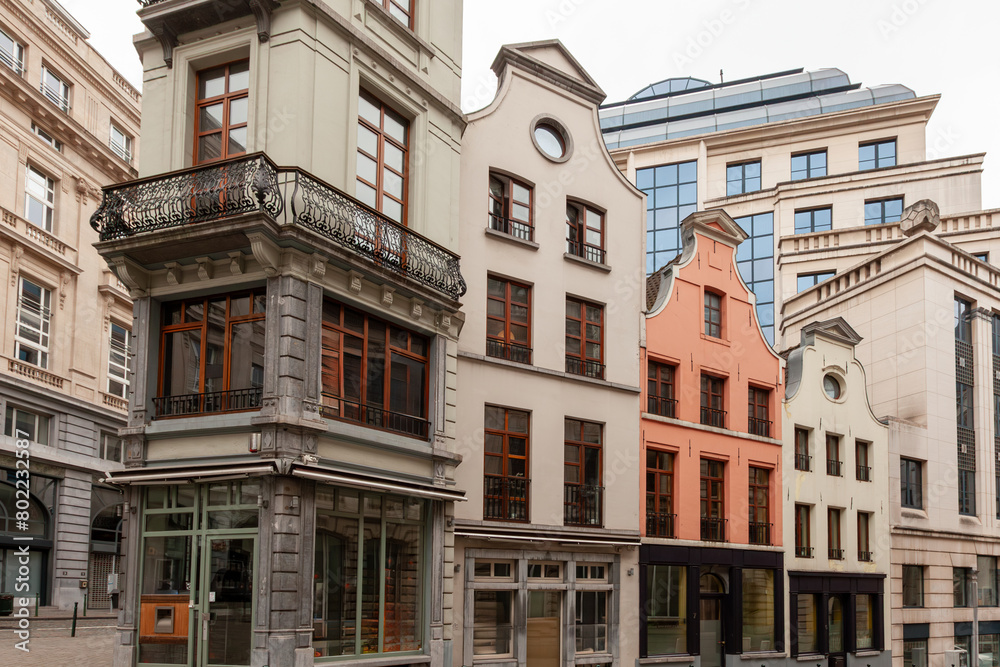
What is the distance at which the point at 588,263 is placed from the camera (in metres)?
25.3

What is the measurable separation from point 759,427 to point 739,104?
117ft

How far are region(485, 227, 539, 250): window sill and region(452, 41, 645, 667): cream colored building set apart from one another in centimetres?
4

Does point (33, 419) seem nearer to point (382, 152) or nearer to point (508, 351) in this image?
point (508, 351)

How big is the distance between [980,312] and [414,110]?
27324mm

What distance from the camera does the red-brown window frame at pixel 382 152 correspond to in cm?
1936

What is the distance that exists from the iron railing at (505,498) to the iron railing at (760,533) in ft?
28.2

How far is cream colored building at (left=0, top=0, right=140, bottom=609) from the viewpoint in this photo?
34.8m

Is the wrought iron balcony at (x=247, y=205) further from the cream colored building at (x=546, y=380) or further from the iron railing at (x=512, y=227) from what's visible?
the iron railing at (x=512, y=227)

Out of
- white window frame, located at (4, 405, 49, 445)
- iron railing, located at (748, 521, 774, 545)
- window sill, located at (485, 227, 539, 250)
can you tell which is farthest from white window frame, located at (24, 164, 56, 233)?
iron railing, located at (748, 521, 774, 545)

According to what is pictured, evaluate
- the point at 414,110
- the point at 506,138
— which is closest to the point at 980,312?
the point at 506,138

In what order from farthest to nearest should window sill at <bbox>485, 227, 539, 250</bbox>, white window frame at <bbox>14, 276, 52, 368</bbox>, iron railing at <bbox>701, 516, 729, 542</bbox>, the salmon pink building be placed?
white window frame at <bbox>14, 276, 52, 368</bbox> → iron railing at <bbox>701, 516, 729, 542</bbox> → the salmon pink building → window sill at <bbox>485, 227, 539, 250</bbox>

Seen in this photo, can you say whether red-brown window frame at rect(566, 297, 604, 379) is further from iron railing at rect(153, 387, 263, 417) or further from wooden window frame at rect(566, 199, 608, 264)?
iron railing at rect(153, 387, 263, 417)

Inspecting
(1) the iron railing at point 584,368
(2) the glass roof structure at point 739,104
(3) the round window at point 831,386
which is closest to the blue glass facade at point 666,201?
(2) the glass roof structure at point 739,104

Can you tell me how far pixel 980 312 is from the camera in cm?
3894
